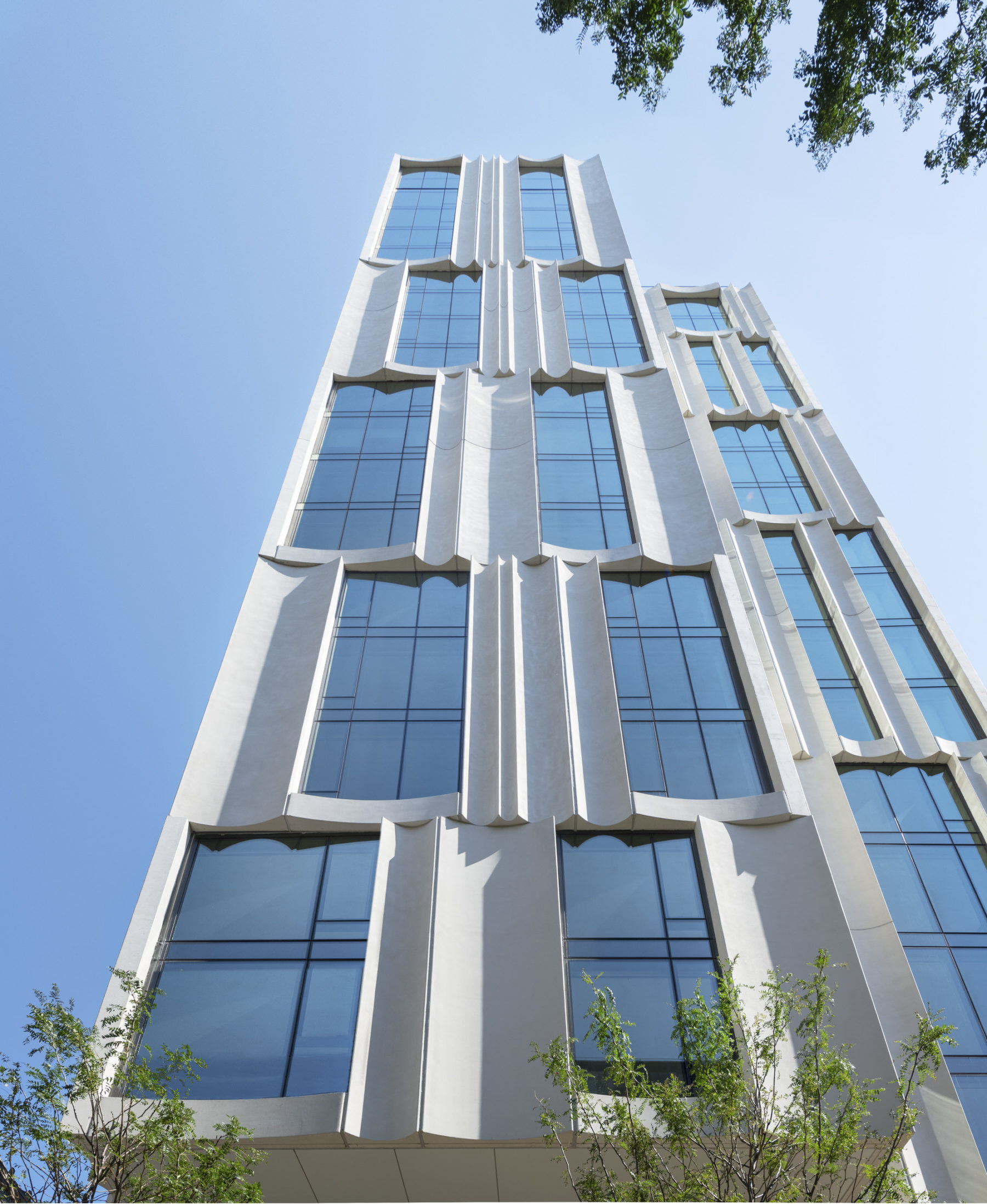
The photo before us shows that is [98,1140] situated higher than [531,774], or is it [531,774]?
[531,774]

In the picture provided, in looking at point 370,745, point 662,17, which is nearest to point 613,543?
point 370,745

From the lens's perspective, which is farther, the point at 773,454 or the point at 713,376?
the point at 713,376

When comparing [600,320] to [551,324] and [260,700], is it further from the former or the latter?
[260,700]

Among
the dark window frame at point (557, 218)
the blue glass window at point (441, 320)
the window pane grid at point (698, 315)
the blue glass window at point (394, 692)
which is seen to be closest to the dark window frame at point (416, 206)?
the blue glass window at point (441, 320)

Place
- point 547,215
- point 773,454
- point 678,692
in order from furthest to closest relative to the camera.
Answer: point 547,215, point 773,454, point 678,692

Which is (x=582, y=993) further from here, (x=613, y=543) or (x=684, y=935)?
(x=613, y=543)

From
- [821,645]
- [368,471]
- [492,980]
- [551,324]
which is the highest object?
[551,324]

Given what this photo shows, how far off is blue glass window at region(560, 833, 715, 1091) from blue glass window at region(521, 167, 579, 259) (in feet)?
100.0

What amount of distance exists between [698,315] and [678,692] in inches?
1100

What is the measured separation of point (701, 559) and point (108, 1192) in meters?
20.4

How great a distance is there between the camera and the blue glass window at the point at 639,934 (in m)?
17.0

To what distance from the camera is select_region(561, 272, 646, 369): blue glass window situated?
1417 inches

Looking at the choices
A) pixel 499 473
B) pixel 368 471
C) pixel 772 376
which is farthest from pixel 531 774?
pixel 772 376

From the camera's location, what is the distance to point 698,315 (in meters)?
45.8
